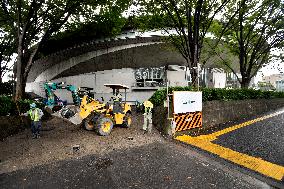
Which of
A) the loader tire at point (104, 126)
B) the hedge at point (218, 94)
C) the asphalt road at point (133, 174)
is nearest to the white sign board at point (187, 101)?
the hedge at point (218, 94)

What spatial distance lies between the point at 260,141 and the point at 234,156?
108 inches

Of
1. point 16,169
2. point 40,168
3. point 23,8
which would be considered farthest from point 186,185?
point 23,8

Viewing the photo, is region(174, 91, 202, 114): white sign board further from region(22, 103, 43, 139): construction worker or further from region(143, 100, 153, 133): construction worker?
region(22, 103, 43, 139): construction worker

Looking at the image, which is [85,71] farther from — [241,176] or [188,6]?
[241,176]

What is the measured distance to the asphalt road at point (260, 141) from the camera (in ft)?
32.1

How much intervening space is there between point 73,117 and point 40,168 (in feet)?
13.4

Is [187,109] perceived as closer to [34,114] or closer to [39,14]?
→ [34,114]

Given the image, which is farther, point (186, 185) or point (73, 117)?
point (73, 117)

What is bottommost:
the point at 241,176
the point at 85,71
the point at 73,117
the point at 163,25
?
the point at 241,176

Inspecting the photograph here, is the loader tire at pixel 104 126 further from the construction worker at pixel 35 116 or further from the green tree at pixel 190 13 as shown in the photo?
the green tree at pixel 190 13

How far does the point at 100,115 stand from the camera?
→ 1172 cm

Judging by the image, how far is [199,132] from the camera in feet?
43.2

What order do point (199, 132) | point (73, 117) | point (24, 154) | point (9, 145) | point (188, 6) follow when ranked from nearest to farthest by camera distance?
point (24, 154), point (9, 145), point (73, 117), point (199, 132), point (188, 6)

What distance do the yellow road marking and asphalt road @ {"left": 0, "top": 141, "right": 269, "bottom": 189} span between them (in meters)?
0.76
